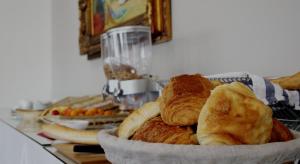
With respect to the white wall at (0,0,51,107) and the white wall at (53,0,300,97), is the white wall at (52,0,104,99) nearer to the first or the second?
the white wall at (0,0,51,107)

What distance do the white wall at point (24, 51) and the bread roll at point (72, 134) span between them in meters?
1.84

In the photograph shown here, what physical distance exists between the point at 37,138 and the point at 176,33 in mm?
556

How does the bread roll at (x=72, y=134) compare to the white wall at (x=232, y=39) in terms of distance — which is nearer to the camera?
the bread roll at (x=72, y=134)

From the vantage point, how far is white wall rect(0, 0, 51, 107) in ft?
7.75

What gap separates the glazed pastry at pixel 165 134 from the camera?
1.00ft

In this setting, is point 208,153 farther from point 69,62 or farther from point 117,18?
point 69,62

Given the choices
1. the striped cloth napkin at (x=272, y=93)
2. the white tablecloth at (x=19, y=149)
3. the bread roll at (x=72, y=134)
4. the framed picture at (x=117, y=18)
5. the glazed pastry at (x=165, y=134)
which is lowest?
the white tablecloth at (x=19, y=149)

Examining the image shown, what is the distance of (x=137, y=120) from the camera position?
372 millimetres

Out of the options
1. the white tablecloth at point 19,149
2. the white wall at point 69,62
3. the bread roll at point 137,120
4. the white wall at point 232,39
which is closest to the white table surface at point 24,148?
the white tablecloth at point 19,149

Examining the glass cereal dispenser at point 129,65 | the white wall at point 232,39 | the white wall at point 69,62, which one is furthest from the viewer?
the white wall at point 69,62

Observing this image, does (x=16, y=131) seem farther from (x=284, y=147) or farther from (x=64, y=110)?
(x=284, y=147)

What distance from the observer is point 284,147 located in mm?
276

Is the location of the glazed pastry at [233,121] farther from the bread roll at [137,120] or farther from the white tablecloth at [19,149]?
the white tablecloth at [19,149]

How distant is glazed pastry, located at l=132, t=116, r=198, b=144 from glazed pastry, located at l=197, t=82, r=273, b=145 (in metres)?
0.01
